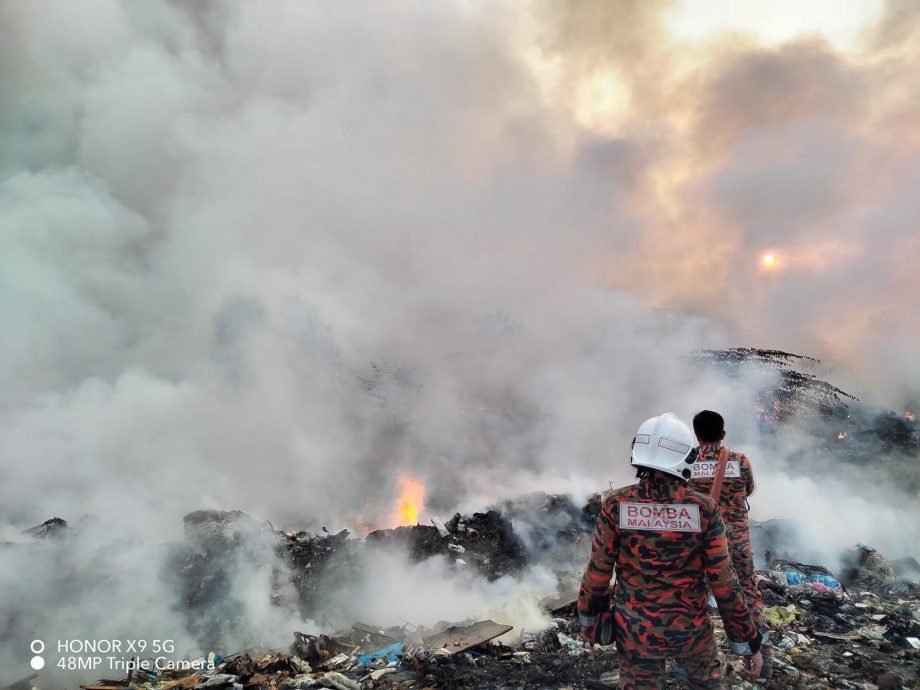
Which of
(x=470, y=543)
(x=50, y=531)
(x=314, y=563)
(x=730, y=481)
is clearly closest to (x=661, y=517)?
(x=730, y=481)

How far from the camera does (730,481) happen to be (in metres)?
4.27

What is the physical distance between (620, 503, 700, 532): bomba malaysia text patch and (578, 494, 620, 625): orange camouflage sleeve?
0.26 feet

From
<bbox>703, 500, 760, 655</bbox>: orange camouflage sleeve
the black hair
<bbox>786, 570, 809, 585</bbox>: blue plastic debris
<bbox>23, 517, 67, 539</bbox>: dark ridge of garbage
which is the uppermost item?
<bbox>23, 517, 67, 539</bbox>: dark ridge of garbage

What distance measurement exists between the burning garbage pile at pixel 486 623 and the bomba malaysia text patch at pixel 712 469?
6.95 feet

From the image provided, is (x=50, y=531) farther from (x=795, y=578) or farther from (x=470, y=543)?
(x=795, y=578)

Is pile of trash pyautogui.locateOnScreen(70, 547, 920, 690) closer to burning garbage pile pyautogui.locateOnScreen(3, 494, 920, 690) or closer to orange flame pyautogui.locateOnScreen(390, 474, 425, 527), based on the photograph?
burning garbage pile pyautogui.locateOnScreen(3, 494, 920, 690)

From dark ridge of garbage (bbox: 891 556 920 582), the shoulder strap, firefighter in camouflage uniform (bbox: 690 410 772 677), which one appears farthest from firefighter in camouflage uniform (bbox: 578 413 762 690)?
dark ridge of garbage (bbox: 891 556 920 582)

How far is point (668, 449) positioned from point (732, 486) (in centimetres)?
249

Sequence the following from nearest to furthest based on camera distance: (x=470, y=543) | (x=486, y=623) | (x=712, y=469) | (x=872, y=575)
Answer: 1. (x=712, y=469)
2. (x=486, y=623)
3. (x=872, y=575)
4. (x=470, y=543)

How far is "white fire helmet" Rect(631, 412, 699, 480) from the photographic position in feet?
7.87

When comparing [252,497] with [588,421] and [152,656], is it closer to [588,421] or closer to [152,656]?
[152,656]

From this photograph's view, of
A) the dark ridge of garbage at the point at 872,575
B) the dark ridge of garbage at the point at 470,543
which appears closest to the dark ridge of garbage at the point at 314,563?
the dark ridge of garbage at the point at 470,543

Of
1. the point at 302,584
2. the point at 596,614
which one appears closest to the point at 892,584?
the point at 596,614

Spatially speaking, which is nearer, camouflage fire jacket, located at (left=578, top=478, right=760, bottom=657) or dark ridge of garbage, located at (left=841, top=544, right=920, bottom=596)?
camouflage fire jacket, located at (left=578, top=478, right=760, bottom=657)
